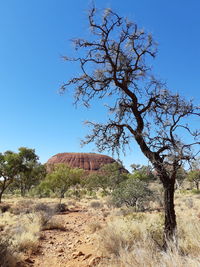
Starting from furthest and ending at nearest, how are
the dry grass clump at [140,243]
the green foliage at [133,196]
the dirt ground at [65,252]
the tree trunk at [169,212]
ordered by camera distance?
the green foliage at [133,196] < the dirt ground at [65,252] < the tree trunk at [169,212] < the dry grass clump at [140,243]

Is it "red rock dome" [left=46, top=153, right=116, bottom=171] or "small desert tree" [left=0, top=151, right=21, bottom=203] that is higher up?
"red rock dome" [left=46, top=153, right=116, bottom=171]

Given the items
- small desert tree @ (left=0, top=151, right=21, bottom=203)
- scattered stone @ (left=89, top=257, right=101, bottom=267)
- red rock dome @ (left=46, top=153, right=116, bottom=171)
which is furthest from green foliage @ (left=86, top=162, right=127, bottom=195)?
red rock dome @ (left=46, top=153, right=116, bottom=171)

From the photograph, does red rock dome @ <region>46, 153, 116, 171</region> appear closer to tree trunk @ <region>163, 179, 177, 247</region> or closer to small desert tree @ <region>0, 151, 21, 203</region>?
small desert tree @ <region>0, 151, 21, 203</region>

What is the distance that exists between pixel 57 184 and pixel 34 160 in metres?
4.12

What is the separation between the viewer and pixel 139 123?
6418 millimetres

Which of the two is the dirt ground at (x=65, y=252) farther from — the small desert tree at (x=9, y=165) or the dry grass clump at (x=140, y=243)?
the small desert tree at (x=9, y=165)

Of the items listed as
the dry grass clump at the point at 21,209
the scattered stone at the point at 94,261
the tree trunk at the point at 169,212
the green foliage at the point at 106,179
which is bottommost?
the scattered stone at the point at 94,261

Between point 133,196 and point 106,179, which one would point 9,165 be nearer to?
point 133,196

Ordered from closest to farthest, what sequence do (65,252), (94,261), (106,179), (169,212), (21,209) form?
(94,261), (169,212), (65,252), (21,209), (106,179)

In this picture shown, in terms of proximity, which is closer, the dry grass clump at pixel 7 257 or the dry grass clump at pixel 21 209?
the dry grass clump at pixel 7 257

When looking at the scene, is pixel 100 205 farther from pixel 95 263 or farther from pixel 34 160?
pixel 95 263

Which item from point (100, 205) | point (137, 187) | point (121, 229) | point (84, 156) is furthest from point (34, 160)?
point (84, 156)

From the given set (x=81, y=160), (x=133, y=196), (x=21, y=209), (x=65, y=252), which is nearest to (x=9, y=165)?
(x=21, y=209)

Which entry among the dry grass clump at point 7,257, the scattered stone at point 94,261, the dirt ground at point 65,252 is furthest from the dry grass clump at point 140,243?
the dry grass clump at point 7,257
